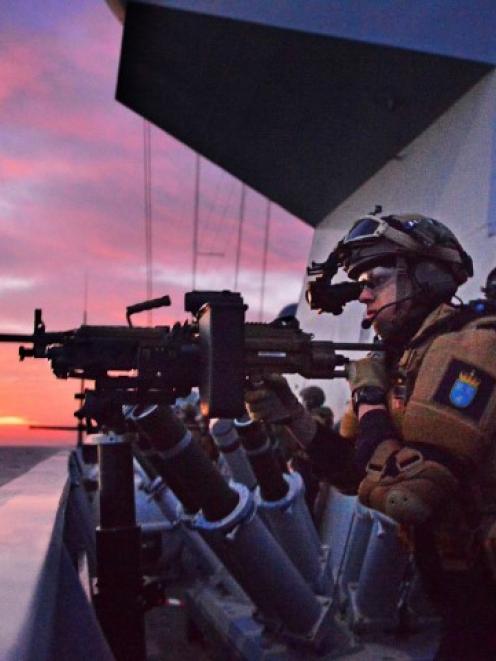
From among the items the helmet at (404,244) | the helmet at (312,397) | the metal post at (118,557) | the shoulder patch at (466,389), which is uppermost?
the helmet at (404,244)

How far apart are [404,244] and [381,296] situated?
214mm

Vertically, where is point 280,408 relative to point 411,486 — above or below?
above

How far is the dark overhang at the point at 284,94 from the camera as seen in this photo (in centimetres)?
1032

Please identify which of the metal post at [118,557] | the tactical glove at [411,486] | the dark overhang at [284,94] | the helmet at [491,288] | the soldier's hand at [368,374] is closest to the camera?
the tactical glove at [411,486]

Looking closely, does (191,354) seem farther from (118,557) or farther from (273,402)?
(118,557)

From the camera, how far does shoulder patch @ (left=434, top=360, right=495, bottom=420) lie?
8.80ft

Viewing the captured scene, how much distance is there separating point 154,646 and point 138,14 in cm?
780

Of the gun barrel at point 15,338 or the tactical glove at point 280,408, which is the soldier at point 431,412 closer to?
the tactical glove at point 280,408

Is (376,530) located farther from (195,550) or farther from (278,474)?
(195,550)

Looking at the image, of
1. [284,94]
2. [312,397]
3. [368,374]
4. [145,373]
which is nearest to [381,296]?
[368,374]

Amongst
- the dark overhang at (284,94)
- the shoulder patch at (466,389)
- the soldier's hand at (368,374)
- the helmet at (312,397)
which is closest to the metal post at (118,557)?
the soldier's hand at (368,374)

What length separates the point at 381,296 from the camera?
10.6 ft

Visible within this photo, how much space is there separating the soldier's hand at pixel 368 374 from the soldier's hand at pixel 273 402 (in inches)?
18.8

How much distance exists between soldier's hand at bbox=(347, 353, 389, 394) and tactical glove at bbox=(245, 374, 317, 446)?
0.48 meters
